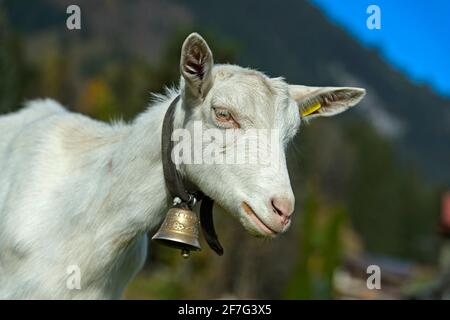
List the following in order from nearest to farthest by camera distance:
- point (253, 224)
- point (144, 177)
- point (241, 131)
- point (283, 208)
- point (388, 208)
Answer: point (283, 208)
point (253, 224)
point (241, 131)
point (144, 177)
point (388, 208)

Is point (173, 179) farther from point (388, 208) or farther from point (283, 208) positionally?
point (388, 208)

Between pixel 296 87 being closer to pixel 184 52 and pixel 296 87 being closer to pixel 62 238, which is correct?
pixel 184 52

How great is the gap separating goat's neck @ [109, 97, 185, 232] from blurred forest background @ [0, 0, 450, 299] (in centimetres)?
82

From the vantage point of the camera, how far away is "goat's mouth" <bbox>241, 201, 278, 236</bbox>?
445cm

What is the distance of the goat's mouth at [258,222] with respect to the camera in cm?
445

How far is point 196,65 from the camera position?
484cm

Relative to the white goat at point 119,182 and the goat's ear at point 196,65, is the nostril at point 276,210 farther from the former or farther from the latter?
the goat's ear at point 196,65

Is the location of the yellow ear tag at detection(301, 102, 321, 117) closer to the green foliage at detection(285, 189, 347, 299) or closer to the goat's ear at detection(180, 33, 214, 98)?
the goat's ear at detection(180, 33, 214, 98)

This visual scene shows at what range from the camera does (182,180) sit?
199 inches

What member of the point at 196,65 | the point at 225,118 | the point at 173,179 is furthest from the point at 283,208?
the point at 196,65

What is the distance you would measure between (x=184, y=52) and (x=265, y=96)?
1.97 ft

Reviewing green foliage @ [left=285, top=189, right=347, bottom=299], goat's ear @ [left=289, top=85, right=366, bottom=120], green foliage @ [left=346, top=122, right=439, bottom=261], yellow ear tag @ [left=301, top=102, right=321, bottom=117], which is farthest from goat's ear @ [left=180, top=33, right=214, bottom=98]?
green foliage @ [left=346, top=122, right=439, bottom=261]

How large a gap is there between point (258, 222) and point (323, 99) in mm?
1409

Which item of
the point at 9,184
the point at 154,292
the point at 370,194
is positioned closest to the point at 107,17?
the point at 370,194
